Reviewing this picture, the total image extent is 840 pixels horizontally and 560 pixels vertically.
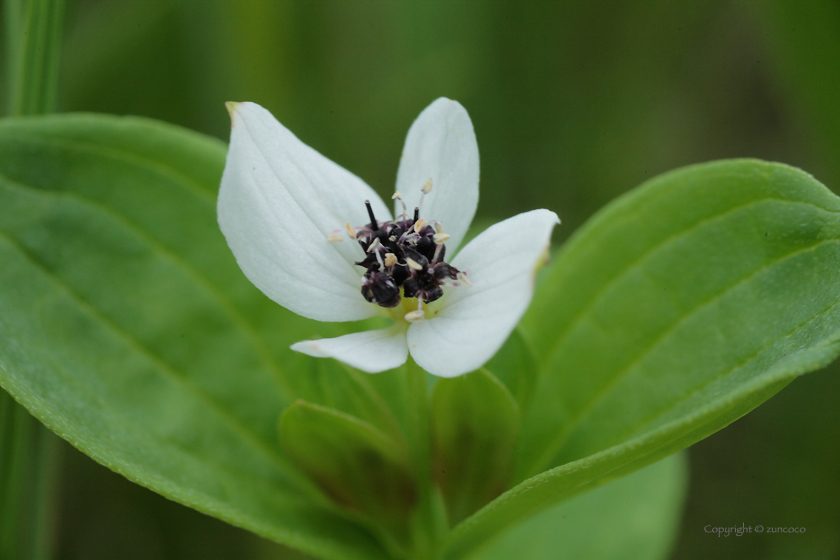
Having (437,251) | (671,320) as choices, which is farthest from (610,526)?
(437,251)

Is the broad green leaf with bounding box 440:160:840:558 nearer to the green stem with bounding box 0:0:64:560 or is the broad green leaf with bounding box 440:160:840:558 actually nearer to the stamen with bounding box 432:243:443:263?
the stamen with bounding box 432:243:443:263

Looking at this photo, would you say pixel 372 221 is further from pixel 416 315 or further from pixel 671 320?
pixel 671 320

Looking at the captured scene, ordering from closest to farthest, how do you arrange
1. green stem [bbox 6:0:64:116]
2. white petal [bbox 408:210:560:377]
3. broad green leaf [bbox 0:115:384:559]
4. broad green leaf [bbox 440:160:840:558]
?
white petal [bbox 408:210:560:377]
broad green leaf [bbox 440:160:840:558]
broad green leaf [bbox 0:115:384:559]
green stem [bbox 6:0:64:116]

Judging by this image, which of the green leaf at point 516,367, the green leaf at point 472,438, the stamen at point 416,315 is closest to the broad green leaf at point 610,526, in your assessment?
the green leaf at point 472,438

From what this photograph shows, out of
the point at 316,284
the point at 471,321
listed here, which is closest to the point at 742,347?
the point at 471,321

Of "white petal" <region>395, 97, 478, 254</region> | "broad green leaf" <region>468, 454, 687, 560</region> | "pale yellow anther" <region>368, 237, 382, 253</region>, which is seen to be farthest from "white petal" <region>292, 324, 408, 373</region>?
"broad green leaf" <region>468, 454, 687, 560</region>

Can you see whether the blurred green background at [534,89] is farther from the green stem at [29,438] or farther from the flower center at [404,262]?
the flower center at [404,262]
